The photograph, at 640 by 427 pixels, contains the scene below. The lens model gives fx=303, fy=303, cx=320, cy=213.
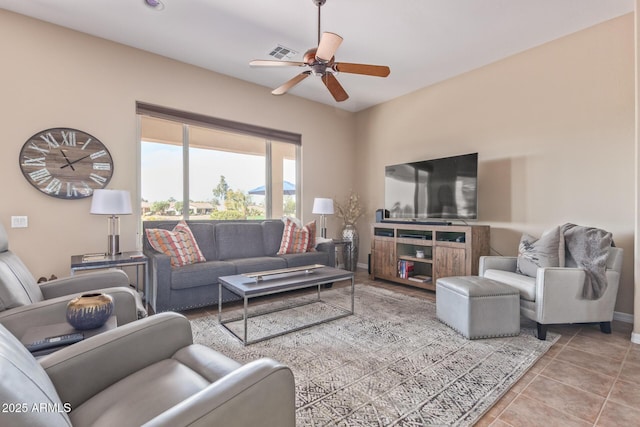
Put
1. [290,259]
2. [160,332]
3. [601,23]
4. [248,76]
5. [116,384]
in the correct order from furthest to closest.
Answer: [248,76]
[290,259]
[601,23]
[160,332]
[116,384]

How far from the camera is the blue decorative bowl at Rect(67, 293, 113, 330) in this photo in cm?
135

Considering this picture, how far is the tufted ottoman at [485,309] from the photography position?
2.46 metres

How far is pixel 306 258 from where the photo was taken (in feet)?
13.2

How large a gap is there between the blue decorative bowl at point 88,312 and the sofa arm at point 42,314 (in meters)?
0.27

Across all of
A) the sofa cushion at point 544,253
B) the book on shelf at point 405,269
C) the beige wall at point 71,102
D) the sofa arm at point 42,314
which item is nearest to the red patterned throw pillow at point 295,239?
the book on shelf at point 405,269

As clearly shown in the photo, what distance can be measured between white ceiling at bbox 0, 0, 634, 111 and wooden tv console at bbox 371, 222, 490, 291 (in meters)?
2.10

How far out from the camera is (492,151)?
3922mm

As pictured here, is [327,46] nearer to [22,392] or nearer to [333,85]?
[333,85]

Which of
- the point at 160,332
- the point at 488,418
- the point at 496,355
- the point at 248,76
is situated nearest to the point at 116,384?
the point at 160,332

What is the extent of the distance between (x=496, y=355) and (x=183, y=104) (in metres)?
4.26

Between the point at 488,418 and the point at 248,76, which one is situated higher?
the point at 248,76

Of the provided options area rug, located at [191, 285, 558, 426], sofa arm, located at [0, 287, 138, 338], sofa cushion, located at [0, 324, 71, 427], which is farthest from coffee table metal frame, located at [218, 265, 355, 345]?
sofa cushion, located at [0, 324, 71, 427]

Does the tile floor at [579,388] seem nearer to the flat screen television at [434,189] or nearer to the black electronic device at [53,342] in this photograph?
the flat screen television at [434,189]

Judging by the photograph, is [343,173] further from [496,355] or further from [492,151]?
[496,355]
